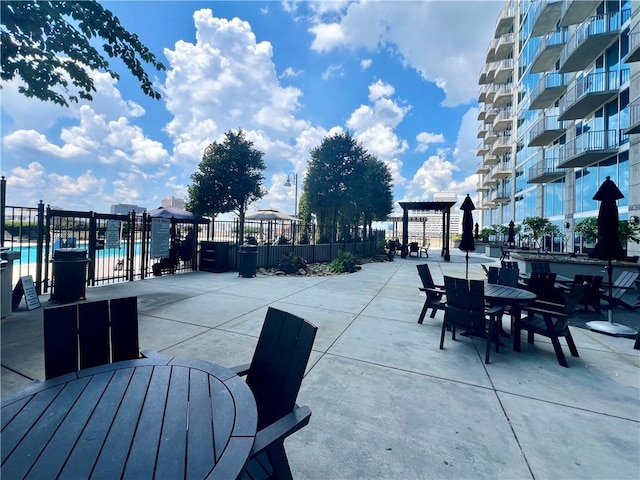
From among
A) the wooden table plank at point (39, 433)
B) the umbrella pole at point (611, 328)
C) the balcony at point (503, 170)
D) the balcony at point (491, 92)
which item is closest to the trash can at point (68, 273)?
the wooden table plank at point (39, 433)

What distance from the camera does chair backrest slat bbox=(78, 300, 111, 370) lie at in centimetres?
189

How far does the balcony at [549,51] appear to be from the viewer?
703 inches

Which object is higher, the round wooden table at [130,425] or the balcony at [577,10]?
the balcony at [577,10]

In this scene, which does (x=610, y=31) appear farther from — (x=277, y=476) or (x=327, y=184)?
(x=277, y=476)

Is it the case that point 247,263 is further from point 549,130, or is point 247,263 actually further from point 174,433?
point 549,130

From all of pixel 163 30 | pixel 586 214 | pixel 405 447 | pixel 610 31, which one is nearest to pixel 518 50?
pixel 610 31

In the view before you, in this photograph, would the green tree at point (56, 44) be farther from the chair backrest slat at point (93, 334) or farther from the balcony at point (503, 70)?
the balcony at point (503, 70)

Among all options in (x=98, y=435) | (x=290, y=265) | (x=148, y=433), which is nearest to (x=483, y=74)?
(x=290, y=265)

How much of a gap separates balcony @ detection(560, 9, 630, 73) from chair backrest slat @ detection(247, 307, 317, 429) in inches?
813

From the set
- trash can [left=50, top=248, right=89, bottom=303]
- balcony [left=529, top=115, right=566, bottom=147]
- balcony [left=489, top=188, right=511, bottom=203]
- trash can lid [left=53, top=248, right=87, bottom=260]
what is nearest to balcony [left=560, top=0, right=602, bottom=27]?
balcony [left=529, top=115, right=566, bottom=147]

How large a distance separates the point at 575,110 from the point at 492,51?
25.7 metres

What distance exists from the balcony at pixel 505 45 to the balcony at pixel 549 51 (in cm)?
1439

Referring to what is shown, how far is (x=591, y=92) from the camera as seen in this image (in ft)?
45.6

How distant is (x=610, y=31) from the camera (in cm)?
1335
